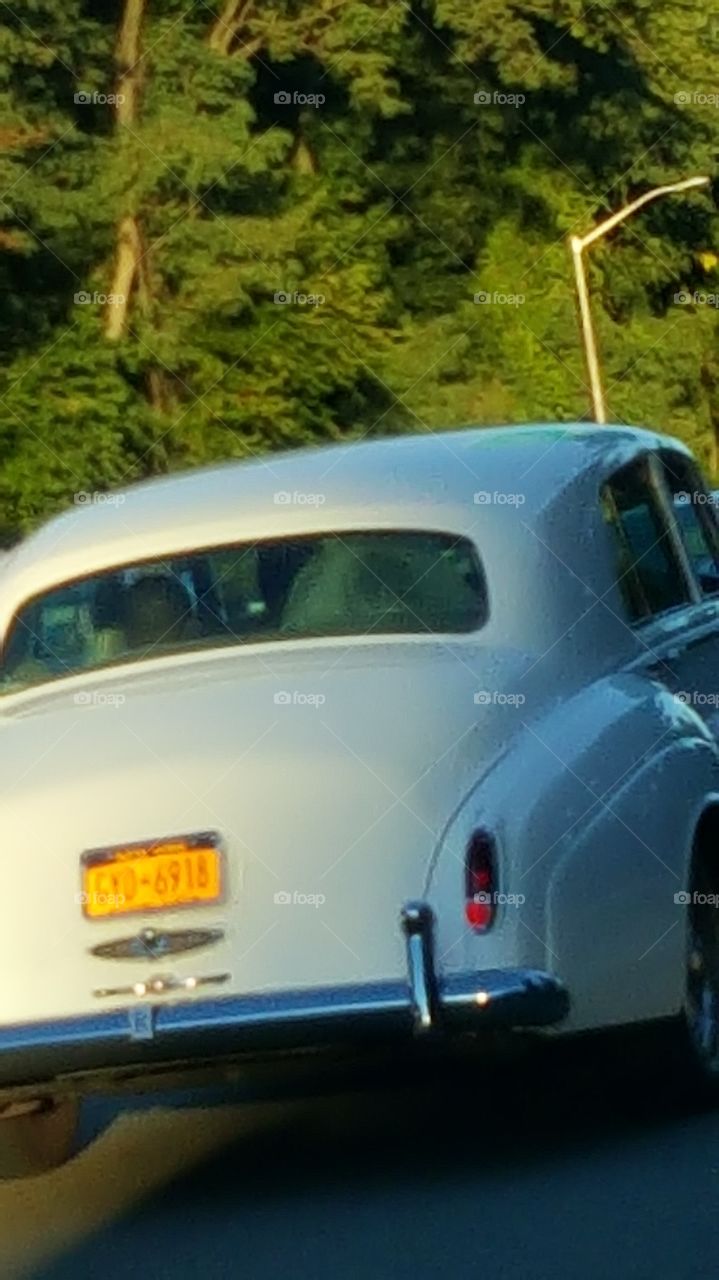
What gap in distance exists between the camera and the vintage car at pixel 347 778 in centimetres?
752

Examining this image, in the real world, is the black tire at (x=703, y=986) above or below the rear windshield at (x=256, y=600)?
below

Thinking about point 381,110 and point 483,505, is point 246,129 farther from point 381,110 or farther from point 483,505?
point 483,505

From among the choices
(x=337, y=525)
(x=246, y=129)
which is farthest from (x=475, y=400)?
(x=337, y=525)

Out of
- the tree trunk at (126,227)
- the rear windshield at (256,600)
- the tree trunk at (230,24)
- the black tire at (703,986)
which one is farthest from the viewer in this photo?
the tree trunk at (230,24)

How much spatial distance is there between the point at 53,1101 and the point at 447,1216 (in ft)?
4.22

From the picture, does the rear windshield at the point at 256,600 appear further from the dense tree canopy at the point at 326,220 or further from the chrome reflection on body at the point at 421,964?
the dense tree canopy at the point at 326,220

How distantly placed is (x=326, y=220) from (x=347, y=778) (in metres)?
46.5

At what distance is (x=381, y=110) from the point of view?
5194 cm

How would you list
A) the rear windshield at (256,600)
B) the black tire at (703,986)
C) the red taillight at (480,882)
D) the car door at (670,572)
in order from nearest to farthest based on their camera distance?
the red taillight at (480,882) → the black tire at (703,986) → the rear windshield at (256,600) → the car door at (670,572)

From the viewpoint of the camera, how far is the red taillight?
7.51 metres

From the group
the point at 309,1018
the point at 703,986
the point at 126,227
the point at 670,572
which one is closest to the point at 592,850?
the point at 309,1018

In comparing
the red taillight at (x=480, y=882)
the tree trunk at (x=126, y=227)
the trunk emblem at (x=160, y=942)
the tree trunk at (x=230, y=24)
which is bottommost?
the trunk emblem at (x=160, y=942)

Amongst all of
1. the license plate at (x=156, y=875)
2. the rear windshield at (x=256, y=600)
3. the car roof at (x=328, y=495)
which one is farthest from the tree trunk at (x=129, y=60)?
the license plate at (x=156, y=875)

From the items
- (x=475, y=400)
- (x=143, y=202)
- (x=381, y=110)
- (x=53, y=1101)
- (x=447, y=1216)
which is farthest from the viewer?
(x=475, y=400)
